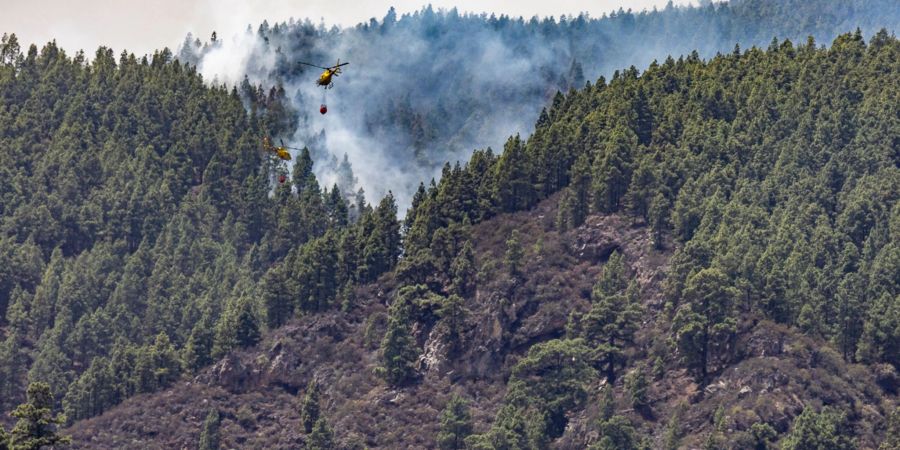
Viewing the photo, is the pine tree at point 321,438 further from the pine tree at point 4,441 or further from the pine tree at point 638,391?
the pine tree at point 4,441

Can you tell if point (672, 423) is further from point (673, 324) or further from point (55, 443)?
point (55, 443)

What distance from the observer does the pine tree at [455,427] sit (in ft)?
635

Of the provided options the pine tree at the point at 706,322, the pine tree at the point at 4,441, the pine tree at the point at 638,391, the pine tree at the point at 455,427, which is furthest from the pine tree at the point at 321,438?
the pine tree at the point at 4,441

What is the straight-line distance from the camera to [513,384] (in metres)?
199

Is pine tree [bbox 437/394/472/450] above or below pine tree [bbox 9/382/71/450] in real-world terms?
above

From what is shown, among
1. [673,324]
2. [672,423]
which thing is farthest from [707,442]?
[673,324]

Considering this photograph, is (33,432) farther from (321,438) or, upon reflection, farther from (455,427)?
(321,438)

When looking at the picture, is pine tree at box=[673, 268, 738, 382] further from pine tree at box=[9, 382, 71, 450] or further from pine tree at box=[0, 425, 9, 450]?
pine tree at box=[0, 425, 9, 450]

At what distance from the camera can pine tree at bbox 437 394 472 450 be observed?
635 feet

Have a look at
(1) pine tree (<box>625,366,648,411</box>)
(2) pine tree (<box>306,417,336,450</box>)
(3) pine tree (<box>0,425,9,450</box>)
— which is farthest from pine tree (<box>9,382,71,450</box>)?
(1) pine tree (<box>625,366,648,411</box>)

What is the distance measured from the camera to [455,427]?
194 meters

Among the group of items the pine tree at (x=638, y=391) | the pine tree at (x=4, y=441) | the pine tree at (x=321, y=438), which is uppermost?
the pine tree at (x=321, y=438)

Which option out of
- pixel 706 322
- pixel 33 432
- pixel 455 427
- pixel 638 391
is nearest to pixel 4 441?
pixel 33 432

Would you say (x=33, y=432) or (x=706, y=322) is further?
(x=706, y=322)
